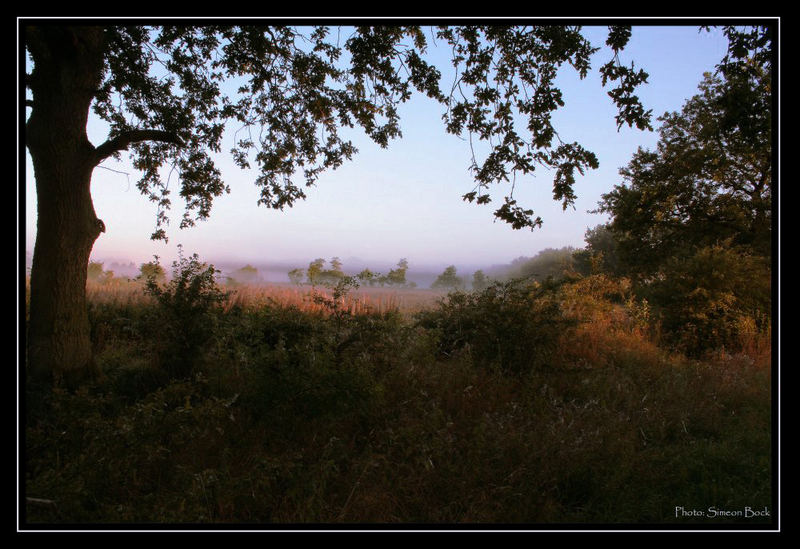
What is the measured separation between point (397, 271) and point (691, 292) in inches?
288

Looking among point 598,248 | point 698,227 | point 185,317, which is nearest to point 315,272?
point 185,317

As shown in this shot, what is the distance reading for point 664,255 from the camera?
13.1m

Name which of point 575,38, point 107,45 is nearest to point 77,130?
point 107,45

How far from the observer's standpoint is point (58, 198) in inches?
174

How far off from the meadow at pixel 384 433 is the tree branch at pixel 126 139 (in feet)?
6.78

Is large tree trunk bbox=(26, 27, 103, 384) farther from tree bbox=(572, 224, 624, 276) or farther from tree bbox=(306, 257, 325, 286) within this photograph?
tree bbox=(572, 224, 624, 276)

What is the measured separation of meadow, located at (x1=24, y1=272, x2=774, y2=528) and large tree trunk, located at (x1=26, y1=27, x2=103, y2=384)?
1.77 feet

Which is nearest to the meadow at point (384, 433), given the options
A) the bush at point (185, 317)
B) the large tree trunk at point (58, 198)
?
the bush at point (185, 317)

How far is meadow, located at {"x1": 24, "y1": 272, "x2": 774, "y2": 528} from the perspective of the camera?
8.73ft

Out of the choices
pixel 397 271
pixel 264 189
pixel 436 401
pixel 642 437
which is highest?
pixel 264 189

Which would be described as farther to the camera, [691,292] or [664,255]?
[664,255]

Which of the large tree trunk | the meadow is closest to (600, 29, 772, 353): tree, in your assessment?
the meadow

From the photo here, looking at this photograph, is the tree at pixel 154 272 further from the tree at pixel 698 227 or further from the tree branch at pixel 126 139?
the tree at pixel 698 227

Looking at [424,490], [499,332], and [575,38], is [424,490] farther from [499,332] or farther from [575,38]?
[575,38]
